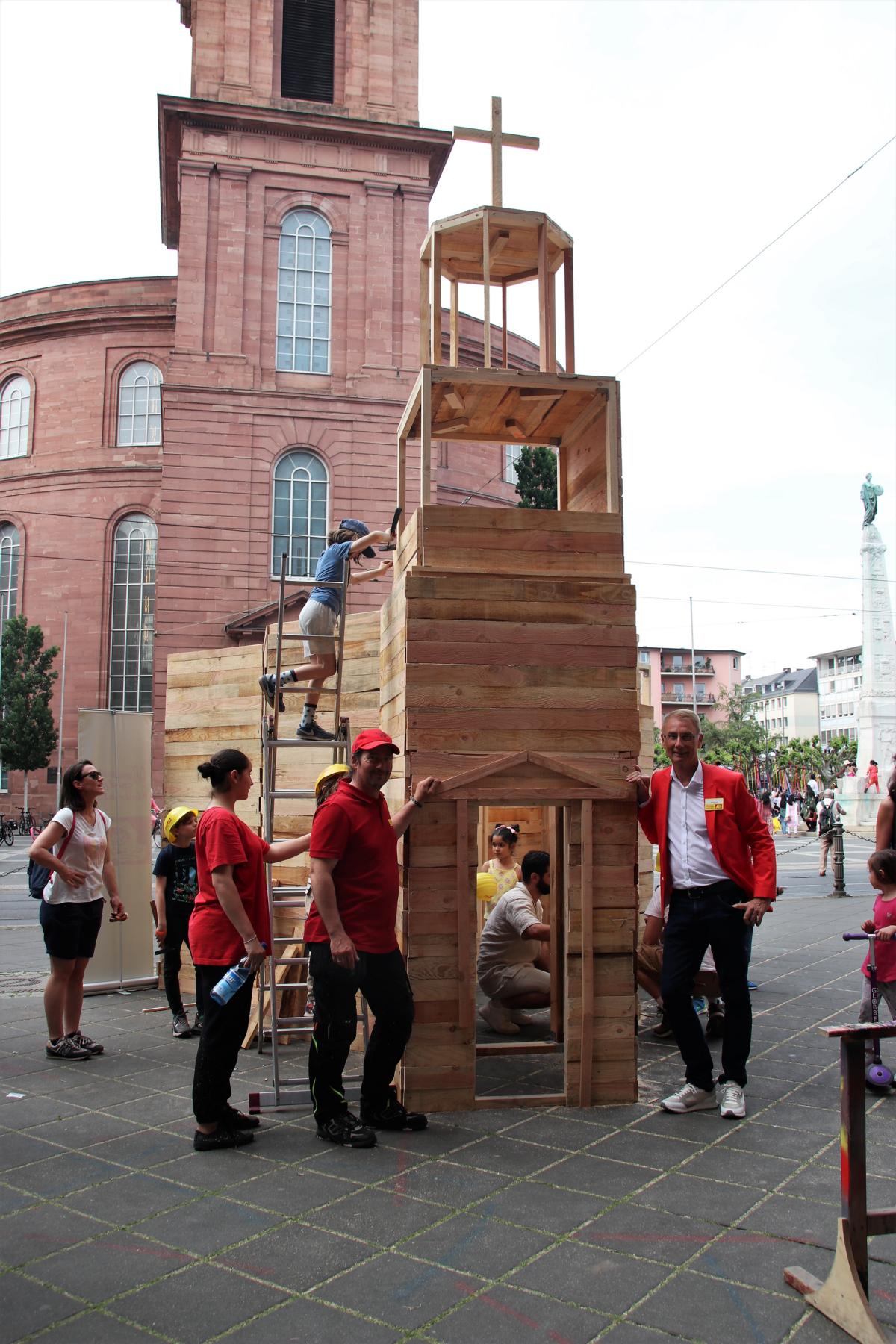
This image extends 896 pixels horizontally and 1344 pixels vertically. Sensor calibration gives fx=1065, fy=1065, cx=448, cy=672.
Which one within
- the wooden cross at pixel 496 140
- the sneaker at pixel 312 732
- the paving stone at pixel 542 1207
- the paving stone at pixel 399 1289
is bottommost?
the paving stone at pixel 542 1207

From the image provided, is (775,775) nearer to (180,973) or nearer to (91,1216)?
(180,973)

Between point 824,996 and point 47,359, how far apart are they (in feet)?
127

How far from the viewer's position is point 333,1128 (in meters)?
5.21

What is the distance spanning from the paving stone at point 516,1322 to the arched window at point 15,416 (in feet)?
137

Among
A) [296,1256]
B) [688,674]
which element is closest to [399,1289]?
[296,1256]

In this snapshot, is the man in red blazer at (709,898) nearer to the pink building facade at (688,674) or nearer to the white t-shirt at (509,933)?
the white t-shirt at (509,933)

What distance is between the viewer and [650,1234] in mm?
4051

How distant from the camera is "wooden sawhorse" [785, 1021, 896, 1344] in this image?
3.36m

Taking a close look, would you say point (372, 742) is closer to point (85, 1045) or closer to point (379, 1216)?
point (379, 1216)

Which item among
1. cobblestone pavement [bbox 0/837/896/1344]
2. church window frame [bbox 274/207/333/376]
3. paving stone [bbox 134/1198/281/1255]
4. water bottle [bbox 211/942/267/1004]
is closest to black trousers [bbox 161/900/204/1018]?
cobblestone pavement [bbox 0/837/896/1344]

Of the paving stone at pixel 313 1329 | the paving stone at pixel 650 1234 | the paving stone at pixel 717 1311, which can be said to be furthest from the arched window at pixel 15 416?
the paving stone at pixel 717 1311

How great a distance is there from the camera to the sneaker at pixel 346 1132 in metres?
5.11

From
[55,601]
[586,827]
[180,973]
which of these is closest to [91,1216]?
[586,827]

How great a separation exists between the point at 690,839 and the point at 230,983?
99.3 inches
